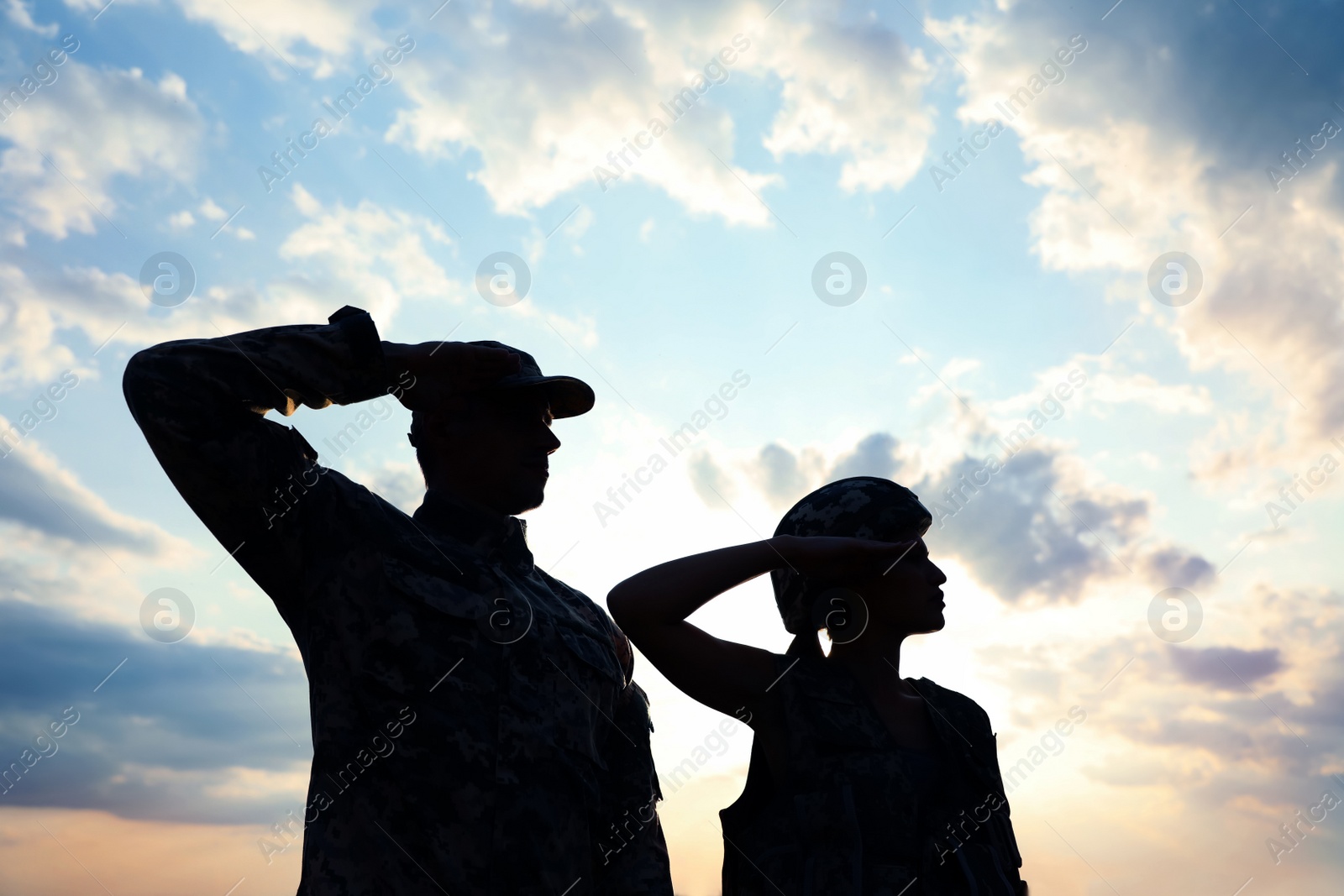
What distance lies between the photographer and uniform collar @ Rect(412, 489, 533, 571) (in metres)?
4.82

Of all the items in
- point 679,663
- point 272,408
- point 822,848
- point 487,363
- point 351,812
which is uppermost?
point 487,363

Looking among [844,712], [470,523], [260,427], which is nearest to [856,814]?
[844,712]

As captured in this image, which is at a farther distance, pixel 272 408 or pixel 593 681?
pixel 593 681

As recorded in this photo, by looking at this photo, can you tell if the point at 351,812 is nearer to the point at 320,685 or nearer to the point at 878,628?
the point at 320,685

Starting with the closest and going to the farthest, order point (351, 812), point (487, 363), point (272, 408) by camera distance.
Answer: point (351, 812) → point (272, 408) → point (487, 363)

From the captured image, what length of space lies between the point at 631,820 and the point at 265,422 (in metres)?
2.23

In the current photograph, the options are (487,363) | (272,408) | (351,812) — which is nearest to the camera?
(351,812)

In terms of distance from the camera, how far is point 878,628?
4785 mm

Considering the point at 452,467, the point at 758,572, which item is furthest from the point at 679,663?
the point at 452,467

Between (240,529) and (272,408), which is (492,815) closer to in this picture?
(240,529)

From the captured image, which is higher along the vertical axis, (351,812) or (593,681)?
(593,681)

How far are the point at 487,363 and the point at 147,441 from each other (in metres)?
1.36

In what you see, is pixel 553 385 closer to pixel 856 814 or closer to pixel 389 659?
pixel 389 659

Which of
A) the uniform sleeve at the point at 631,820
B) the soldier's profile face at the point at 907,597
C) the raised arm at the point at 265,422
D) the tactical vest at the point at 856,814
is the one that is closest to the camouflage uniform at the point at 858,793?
the tactical vest at the point at 856,814
